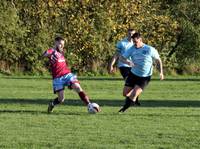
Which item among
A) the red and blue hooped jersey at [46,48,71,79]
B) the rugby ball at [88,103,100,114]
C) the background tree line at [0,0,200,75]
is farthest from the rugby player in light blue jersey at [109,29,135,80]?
the background tree line at [0,0,200,75]

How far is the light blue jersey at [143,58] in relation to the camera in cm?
1501

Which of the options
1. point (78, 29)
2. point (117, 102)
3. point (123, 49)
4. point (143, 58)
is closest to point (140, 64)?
Answer: point (143, 58)

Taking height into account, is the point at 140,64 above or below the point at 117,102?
above

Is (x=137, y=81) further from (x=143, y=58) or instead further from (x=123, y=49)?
(x=123, y=49)

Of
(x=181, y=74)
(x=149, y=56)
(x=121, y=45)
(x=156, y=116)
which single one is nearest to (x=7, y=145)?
(x=156, y=116)

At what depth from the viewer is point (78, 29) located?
4103cm

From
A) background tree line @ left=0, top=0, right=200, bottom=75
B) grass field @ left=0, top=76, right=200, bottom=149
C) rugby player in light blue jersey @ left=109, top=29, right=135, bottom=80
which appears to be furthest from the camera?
background tree line @ left=0, top=0, right=200, bottom=75

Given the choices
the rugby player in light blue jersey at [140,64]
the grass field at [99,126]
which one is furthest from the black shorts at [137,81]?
the grass field at [99,126]

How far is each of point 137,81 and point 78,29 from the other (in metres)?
26.2

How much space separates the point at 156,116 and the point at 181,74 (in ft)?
99.2

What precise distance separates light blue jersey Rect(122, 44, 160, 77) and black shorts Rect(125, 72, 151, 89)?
0.26 ft

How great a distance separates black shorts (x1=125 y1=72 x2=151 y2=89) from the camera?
589 inches

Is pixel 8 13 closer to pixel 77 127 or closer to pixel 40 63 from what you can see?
pixel 40 63

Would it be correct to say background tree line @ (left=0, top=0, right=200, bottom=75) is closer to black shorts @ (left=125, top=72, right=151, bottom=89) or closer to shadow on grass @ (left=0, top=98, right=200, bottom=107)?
shadow on grass @ (left=0, top=98, right=200, bottom=107)
